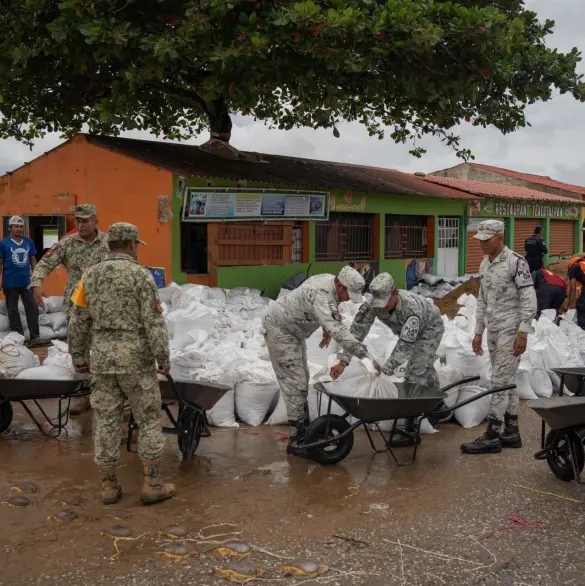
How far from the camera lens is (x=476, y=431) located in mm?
5906

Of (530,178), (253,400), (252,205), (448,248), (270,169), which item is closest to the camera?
(253,400)

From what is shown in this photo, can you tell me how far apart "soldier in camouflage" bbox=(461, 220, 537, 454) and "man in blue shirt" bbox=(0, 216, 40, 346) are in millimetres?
6290

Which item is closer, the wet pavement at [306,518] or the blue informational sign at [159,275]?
the wet pavement at [306,518]

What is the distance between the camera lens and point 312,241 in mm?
13828

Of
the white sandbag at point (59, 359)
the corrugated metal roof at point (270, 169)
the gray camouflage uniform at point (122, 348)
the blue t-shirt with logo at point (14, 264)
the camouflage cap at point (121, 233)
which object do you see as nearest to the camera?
the gray camouflage uniform at point (122, 348)

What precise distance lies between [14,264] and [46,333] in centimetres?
106

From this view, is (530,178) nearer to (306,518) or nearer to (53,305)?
(53,305)

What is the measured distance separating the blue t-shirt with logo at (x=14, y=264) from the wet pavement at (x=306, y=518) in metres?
4.29

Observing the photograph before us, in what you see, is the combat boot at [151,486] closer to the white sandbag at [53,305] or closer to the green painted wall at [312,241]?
the white sandbag at [53,305]

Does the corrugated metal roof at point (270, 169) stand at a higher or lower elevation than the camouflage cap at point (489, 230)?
higher

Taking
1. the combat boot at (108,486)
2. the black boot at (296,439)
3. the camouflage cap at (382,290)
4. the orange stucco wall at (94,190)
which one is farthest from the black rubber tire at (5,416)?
the orange stucco wall at (94,190)

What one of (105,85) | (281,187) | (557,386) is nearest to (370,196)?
(281,187)

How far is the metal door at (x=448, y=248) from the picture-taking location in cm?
1797

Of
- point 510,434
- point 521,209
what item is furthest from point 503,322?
point 521,209
